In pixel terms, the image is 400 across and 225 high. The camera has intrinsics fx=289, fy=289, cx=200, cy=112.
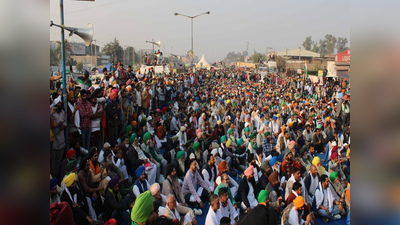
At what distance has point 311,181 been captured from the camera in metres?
5.42

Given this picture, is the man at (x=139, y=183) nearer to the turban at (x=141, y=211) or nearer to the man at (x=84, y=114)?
the turban at (x=141, y=211)

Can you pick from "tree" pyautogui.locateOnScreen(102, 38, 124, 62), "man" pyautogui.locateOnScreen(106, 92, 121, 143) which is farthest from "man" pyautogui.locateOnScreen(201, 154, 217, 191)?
"tree" pyautogui.locateOnScreen(102, 38, 124, 62)

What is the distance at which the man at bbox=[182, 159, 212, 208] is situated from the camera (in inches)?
212

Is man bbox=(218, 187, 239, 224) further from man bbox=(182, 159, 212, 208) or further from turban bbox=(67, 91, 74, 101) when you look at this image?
turban bbox=(67, 91, 74, 101)

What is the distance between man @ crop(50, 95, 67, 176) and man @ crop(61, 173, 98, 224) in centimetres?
113

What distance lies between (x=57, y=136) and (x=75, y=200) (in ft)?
5.00

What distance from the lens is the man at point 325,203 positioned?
5.07m

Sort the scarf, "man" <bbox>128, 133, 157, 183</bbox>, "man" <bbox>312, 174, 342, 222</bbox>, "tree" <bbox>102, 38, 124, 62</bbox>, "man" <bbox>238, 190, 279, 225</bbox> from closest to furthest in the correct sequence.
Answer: "man" <bbox>238, 190, 279, 225</bbox> → the scarf → "man" <bbox>312, 174, 342, 222</bbox> → "man" <bbox>128, 133, 157, 183</bbox> → "tree" <bbox>102, 38, 124, 62</bbox>

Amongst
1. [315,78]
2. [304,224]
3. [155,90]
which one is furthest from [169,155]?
[315,78]

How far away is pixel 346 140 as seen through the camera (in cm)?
831

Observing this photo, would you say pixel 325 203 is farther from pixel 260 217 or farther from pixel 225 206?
pixel 260 217

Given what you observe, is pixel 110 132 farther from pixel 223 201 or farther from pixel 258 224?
pixel 258 224

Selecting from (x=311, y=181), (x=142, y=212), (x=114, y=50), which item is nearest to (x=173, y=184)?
(x=142, y=212)
